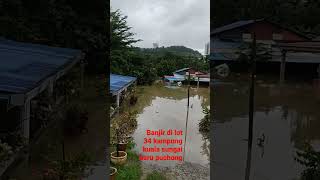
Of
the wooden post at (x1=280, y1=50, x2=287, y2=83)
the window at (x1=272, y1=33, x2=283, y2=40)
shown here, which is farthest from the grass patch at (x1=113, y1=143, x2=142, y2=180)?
the wooden post at (x1=280, y1=50, x2=287, y2=83)

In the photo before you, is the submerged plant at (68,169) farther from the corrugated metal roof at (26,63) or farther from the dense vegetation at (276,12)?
the dense vegetation at (276,12)

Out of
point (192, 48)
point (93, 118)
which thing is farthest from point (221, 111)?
point (93, 118)

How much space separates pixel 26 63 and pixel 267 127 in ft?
10.4

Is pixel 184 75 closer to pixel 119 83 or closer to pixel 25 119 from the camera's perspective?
pixel 119 83

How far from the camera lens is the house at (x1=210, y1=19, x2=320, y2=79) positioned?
212 inches

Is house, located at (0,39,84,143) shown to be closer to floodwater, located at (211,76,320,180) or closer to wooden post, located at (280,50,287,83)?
floodwater, located at (211,76,320,180)

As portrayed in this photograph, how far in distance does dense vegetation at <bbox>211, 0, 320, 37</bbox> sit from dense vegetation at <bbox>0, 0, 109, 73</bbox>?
1645mm

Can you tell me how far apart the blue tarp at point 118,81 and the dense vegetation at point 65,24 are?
0.59 meters

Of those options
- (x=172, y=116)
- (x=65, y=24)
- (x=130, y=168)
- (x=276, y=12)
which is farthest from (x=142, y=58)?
(x=276, y=12)

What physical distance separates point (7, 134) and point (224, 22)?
11.9 ft

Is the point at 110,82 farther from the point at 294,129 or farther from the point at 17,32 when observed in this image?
the point at 294,129

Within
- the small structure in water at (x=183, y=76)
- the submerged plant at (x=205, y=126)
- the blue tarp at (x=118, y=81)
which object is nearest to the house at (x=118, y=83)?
the blue tarp at (x=118, y=81)

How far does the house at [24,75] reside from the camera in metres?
2.46

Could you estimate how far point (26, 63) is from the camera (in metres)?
3.48
